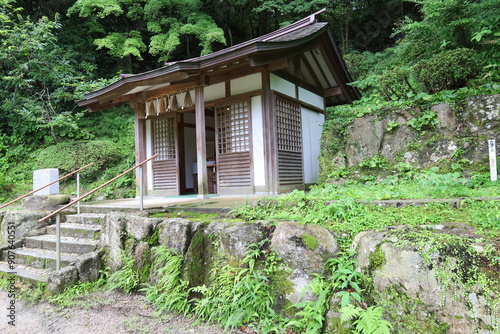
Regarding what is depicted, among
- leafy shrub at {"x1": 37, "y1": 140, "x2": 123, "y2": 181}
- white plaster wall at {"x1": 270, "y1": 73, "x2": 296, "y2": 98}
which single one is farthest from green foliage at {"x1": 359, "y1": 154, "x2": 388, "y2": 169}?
leafy shrub at {"x1": 37, "y1": 140, "x2": 123, "y2": 181}

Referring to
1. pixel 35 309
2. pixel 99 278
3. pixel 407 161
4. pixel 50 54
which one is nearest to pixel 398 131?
pixel 407 161

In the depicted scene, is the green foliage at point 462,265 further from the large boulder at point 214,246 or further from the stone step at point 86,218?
the stone step at point 86,218

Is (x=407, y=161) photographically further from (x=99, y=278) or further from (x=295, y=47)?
(x=99, y=278)

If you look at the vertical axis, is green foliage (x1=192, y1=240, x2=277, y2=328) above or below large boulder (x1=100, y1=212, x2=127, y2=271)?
below

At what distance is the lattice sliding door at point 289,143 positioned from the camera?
7.42m

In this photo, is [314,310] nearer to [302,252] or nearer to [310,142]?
[302,252]

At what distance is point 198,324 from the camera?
3480mm

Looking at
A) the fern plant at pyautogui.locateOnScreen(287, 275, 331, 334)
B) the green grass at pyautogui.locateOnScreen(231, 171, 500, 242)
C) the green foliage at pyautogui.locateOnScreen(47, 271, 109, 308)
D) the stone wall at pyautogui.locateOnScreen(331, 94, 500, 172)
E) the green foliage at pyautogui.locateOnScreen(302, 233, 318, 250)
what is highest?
the stone wall at pyautogui.locateOnScreen(331, 94, 500, 172)

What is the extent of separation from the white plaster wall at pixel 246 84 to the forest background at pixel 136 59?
264 centimetres

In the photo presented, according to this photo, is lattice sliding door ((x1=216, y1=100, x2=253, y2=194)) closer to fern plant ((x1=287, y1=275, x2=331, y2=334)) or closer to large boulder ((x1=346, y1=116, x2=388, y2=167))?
large boulder ((x1=346, y1=116, x2=388, y2=167))

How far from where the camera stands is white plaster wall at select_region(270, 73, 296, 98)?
24.0 ft

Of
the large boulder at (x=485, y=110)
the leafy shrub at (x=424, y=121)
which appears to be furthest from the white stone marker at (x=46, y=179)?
the large boulder at (x=485, y=110)

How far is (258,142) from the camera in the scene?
7.20 m

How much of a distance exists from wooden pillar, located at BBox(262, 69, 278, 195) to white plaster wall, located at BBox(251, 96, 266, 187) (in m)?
0.13
